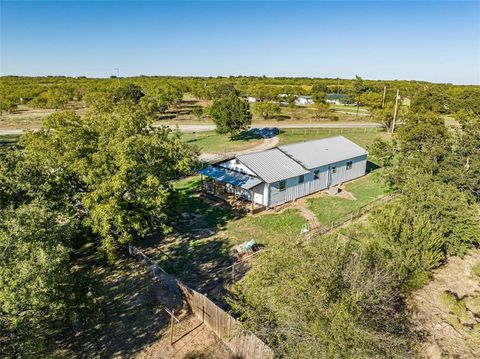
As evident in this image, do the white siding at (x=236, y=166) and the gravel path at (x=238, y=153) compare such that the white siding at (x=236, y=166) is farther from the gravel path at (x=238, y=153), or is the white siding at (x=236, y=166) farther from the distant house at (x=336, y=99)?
the distant house at (x=336, y=99)

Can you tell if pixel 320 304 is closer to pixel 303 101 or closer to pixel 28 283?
pixel 28 283

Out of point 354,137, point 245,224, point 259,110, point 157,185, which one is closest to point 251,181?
point 245,224

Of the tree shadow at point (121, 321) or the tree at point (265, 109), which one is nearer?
the tree shadow at point (121, 321)

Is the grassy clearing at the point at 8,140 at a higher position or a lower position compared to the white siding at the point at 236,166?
lower

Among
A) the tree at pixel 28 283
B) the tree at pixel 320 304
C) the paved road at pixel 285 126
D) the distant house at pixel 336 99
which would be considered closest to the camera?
the tree at pixel 320 304

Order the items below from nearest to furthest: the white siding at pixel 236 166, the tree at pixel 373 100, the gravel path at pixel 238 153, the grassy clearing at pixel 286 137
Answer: the white siding at pixel 236 166 → the gravel path at pixel 238 153 → the grassy clearing at pixel 286 137 → the tree at pixel 373 100

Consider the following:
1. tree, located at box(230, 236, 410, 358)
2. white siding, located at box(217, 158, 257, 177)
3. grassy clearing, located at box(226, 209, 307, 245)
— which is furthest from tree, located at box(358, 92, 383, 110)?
tree, located at box(230, 236, 410, 358)

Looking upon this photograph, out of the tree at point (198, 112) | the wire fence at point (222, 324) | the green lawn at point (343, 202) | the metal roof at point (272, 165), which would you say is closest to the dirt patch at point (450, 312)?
the wire fence at point (222, 324)
